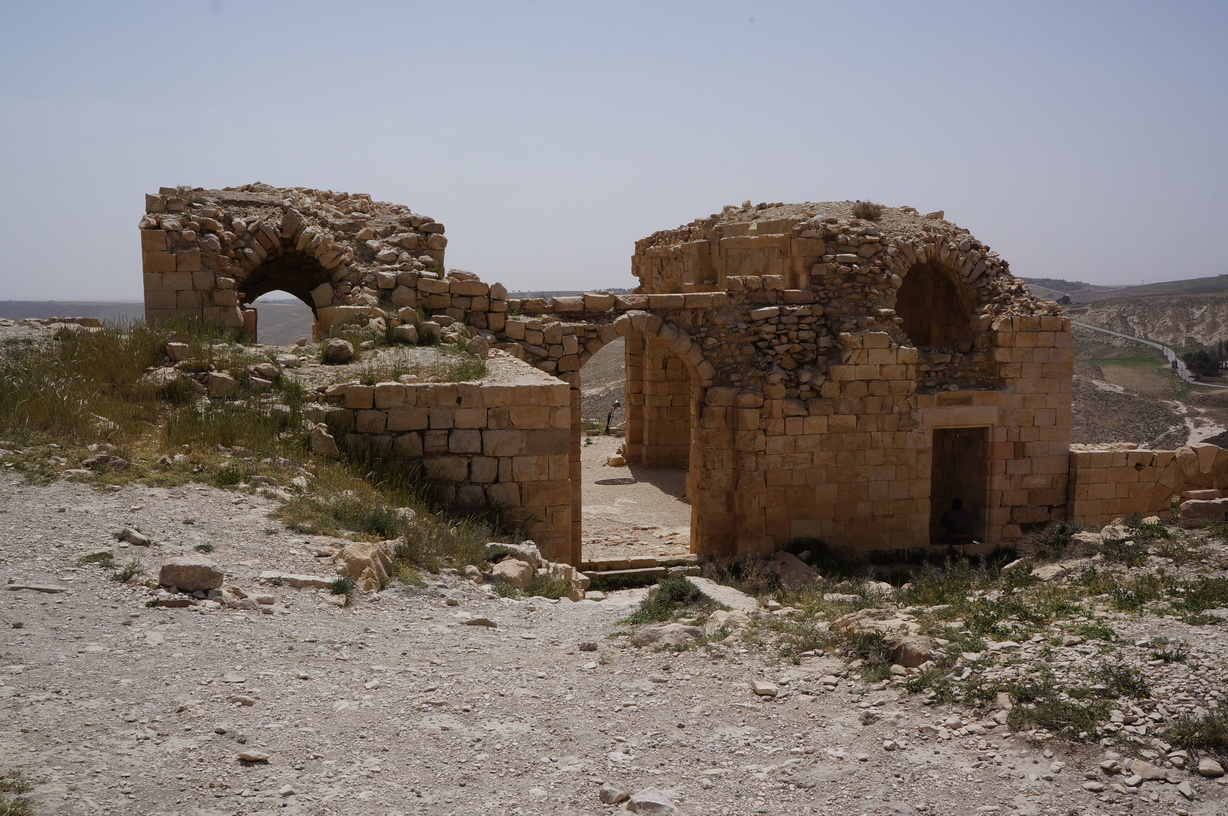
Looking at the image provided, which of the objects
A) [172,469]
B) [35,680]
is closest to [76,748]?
[35,680]

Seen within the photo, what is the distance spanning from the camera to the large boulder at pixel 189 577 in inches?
194

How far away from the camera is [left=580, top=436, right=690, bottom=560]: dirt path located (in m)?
11.6

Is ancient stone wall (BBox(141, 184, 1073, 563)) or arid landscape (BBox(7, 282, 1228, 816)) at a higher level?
ancient stone wall (BBox(141, 184, 1073, 563))

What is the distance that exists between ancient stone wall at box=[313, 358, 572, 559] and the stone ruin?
133cm

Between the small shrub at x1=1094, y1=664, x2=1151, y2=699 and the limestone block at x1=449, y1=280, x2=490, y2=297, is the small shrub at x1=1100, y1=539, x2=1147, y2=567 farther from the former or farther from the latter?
the limestone block at x1=449, y1=280, x2=490, y2=297

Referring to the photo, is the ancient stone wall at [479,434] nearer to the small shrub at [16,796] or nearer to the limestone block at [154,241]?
Answer: the limestone block at [154,241]

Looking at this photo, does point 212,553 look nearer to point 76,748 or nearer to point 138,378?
point 76,748

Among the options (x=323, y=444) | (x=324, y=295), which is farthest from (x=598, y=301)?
(x=323, y=444)

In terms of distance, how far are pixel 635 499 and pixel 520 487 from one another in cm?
603

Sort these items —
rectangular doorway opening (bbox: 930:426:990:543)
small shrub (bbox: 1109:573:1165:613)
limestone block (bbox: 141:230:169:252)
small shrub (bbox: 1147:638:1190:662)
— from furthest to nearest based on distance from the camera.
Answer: rectangular doorway opening (bbox: 930:426:990:543)
limestone block (bbox: 141:230:169:252)
small shrub (bbox: 1109:573:1165:613)
small shrub (bbox: 1147:638:1190:662)

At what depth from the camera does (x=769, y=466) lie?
10727 millimetres

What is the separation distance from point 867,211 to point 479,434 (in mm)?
6553

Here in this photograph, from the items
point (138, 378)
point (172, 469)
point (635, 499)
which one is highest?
point (138, 378)

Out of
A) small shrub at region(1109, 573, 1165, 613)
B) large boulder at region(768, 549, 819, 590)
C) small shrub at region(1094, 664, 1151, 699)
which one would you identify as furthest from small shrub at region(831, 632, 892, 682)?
large boulder at region(768, 549, 819, 590)
